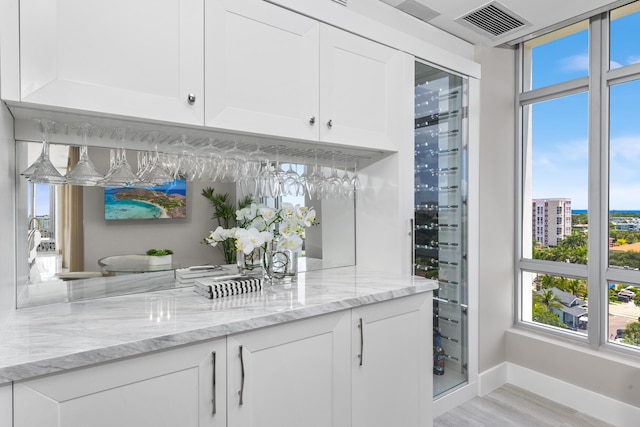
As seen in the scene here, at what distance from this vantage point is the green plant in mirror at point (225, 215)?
191cm

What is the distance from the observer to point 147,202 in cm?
174

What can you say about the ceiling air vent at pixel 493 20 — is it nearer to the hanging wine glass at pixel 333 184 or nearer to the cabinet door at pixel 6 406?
the hanging wine glass at pixel 333 184

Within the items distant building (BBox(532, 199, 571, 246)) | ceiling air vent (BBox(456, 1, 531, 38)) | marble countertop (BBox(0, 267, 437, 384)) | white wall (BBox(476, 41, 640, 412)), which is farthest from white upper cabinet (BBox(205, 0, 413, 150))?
distant building (BBox(532, 199, 571, 246))

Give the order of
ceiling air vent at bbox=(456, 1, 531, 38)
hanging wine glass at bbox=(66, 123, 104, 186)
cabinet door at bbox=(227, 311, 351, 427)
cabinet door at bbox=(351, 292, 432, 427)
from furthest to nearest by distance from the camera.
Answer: ceiling air vent at bbox=(456, 1, 531, 38)
cabinet door at bbox=(351, 292, 432, 427)
hanging wine glass at bbox=(66, 123, 104, 186)
cabinet door at bbox=(227, 311, 351, 427)

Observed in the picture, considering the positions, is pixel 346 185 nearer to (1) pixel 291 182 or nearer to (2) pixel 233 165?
(1) pixel 291 182

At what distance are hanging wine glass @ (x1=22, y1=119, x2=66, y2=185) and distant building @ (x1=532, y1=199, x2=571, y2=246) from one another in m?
3.13

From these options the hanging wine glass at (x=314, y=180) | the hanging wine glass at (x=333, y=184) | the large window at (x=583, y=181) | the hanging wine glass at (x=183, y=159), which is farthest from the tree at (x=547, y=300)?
the hanging wine glass at (x=183, y=159)

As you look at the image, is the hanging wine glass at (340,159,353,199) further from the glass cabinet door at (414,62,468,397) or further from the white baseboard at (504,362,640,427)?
the white baseboard at (504,362,640,427)

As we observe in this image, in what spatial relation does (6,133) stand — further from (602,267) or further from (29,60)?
(602,267)

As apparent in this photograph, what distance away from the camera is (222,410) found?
1294 millimetres

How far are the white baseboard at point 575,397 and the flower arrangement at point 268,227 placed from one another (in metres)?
2.21

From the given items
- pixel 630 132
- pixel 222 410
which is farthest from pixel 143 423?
pixel 630 132

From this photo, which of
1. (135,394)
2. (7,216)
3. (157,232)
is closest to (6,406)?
(135,394)

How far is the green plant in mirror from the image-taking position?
6.27 feet
